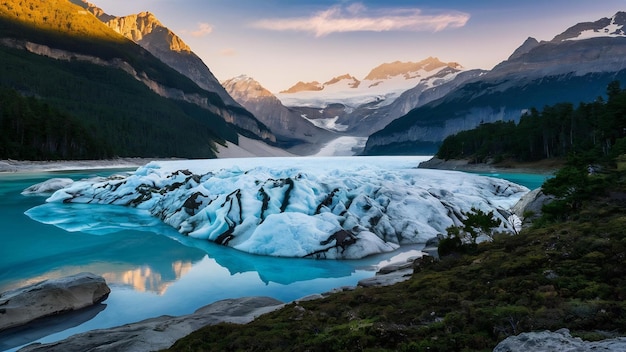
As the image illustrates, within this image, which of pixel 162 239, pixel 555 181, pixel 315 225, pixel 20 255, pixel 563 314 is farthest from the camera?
pixel 162 239

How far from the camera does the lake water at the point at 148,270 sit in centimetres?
1484

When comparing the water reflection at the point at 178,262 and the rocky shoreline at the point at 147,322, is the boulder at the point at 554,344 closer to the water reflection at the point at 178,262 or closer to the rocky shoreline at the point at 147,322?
the rocky shoreline at the point at 147,322

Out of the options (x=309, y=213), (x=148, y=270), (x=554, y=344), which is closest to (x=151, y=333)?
(x=554, y=344)

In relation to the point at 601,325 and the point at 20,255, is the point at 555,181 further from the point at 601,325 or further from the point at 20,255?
the point at 20,255

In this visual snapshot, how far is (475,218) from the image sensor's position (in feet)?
61.7

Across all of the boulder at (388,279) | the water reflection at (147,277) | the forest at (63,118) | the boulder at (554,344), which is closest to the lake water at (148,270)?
the water reflection at (147,277)

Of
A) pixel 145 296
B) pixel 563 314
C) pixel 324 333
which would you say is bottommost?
pixel 145 296

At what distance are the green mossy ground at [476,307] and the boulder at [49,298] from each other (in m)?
7.38

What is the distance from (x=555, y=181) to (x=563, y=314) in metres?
16.4

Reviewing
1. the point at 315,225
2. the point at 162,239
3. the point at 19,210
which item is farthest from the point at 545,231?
the point at 19,210

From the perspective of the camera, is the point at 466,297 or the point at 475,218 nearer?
the point at 466,297

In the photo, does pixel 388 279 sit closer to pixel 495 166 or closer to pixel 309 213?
pixel 309 213

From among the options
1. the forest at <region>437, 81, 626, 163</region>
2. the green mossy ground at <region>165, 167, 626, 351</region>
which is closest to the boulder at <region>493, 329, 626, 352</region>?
the green mossy ground at <region>165, 167, 626, 351</region>

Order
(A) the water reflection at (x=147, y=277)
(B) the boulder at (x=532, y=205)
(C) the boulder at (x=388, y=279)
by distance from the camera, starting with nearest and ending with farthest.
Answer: (C) the boulder at (x=388, y=279), (A) the water reflection at (x=147, y=277), (B) the boulder at (x=532, y=205)
